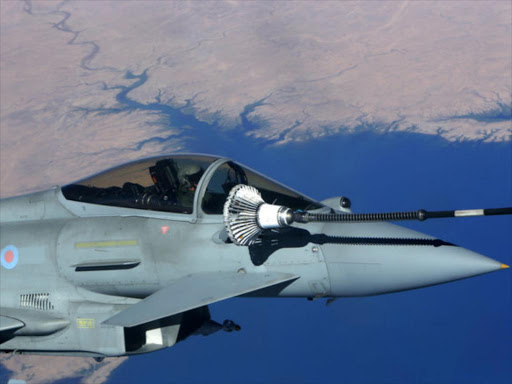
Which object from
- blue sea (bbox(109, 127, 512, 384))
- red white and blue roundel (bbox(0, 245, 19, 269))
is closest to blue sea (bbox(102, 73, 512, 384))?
blue sea (bbox(109, 127, 512, 384))

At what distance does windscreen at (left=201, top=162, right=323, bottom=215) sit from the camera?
24.7 ft

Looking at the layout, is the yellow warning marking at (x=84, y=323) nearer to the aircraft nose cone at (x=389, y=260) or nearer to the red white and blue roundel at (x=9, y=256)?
the red white and blue roundel at (x=9, y=256)

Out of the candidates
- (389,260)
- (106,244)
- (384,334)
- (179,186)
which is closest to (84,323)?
(106,244)

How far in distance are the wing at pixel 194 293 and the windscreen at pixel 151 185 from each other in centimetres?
93

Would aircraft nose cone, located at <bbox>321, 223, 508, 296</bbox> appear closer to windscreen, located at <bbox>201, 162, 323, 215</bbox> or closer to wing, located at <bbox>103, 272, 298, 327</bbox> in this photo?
wing, located at <bbox>103, 272, 298, 327</bbox>

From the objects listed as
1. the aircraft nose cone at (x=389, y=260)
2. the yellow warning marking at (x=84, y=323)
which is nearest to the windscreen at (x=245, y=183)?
the aircraft nose cone at (x=389, y=260)

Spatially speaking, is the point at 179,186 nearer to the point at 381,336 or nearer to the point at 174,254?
the point at 174,254

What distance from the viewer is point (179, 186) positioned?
7.82 metres

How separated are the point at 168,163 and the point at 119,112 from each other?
154ft

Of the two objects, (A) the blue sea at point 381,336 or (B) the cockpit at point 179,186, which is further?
(A) the blue sea at point 381,336

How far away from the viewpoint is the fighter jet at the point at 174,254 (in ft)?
22.4

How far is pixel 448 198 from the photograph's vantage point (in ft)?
120

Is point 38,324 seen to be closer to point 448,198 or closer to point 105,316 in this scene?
point 105,316

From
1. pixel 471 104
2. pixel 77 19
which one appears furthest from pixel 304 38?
pixel 77 19
